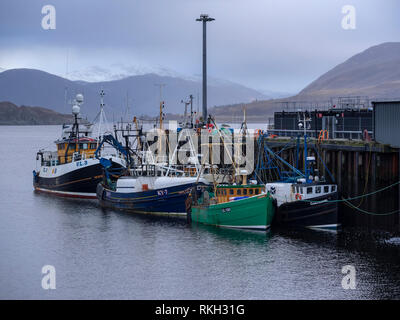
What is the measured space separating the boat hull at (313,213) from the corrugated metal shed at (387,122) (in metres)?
4.98

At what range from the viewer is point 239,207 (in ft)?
147

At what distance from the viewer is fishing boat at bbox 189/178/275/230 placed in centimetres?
4400

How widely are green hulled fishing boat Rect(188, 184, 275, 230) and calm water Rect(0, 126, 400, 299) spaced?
32.7 inches

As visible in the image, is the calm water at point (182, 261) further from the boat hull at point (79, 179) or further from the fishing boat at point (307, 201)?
the boat hull at point (79, 179)

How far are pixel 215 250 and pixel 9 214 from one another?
76.8 ft

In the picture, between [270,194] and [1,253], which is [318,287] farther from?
[1,253]

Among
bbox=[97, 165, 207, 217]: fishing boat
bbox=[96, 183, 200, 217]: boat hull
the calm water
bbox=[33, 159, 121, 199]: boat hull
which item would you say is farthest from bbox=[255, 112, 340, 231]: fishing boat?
bbox=[33, 159, 121, 199]: boat hull

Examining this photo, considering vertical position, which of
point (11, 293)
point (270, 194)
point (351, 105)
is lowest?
point (11, 293)

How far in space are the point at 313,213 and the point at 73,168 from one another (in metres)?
28.2

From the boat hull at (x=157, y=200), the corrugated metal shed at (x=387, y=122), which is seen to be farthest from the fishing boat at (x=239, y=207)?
the corrugated metal shed at (x=387, y=122)

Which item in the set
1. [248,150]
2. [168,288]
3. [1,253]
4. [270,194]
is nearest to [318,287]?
[168,288]

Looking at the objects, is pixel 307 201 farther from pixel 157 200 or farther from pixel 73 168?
pixel 73 168

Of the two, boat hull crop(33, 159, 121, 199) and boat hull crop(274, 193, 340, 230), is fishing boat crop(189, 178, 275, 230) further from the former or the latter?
boat hull crop(33, 159, 121, 199)

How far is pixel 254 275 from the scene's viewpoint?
34.7m
